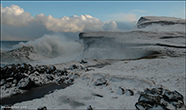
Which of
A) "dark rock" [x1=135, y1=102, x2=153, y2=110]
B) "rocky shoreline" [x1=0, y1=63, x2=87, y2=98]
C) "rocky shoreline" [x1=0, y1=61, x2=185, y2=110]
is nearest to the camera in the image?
"dark rock" [x1=135, y1=102, x2=153, y2=110]

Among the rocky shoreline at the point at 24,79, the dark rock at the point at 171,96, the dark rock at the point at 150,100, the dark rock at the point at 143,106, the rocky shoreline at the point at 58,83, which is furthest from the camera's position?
the rocky shoreline at the point at 24,79

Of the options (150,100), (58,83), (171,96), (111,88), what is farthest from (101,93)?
(58,83)

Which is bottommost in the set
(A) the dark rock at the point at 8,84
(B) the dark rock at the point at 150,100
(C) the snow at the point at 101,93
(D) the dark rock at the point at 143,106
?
(C) the snow at the point at 101,93

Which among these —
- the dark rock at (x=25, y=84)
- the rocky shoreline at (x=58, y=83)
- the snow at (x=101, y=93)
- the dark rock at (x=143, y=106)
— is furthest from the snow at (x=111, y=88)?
the dark rock at (x=25, y=84)

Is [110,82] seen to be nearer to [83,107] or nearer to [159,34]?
[83,107]

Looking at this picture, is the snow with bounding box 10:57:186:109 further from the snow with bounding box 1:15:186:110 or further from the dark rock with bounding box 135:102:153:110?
the dark rock with bounding box 135:102:153:110

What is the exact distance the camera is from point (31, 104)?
6.59m

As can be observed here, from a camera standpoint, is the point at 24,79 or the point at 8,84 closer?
the point at 8,84

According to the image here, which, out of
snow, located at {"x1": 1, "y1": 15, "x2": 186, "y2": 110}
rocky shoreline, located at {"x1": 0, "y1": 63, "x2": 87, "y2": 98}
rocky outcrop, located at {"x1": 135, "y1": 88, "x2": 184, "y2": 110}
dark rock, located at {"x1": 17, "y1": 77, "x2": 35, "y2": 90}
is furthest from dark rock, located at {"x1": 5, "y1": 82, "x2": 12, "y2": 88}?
rocky outcrop, located at {"x1": 135, "y1": 88, "x2": 184, "y2": 110}

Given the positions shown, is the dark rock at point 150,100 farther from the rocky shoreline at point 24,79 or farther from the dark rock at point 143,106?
the rocky shoreline at point 24,79

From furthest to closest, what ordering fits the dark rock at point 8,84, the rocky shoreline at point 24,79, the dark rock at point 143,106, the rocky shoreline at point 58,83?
the dark rock at point 8,84, the rocky shoreline at point 24,79, the rocky shoreline at point 58,83, the dark rock at point 143,106

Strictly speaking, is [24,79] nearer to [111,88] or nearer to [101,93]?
[101,93]

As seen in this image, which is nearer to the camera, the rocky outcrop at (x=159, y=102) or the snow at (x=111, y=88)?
the rocky outcrop at (x=159, y=102)

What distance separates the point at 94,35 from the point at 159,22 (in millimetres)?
32291
